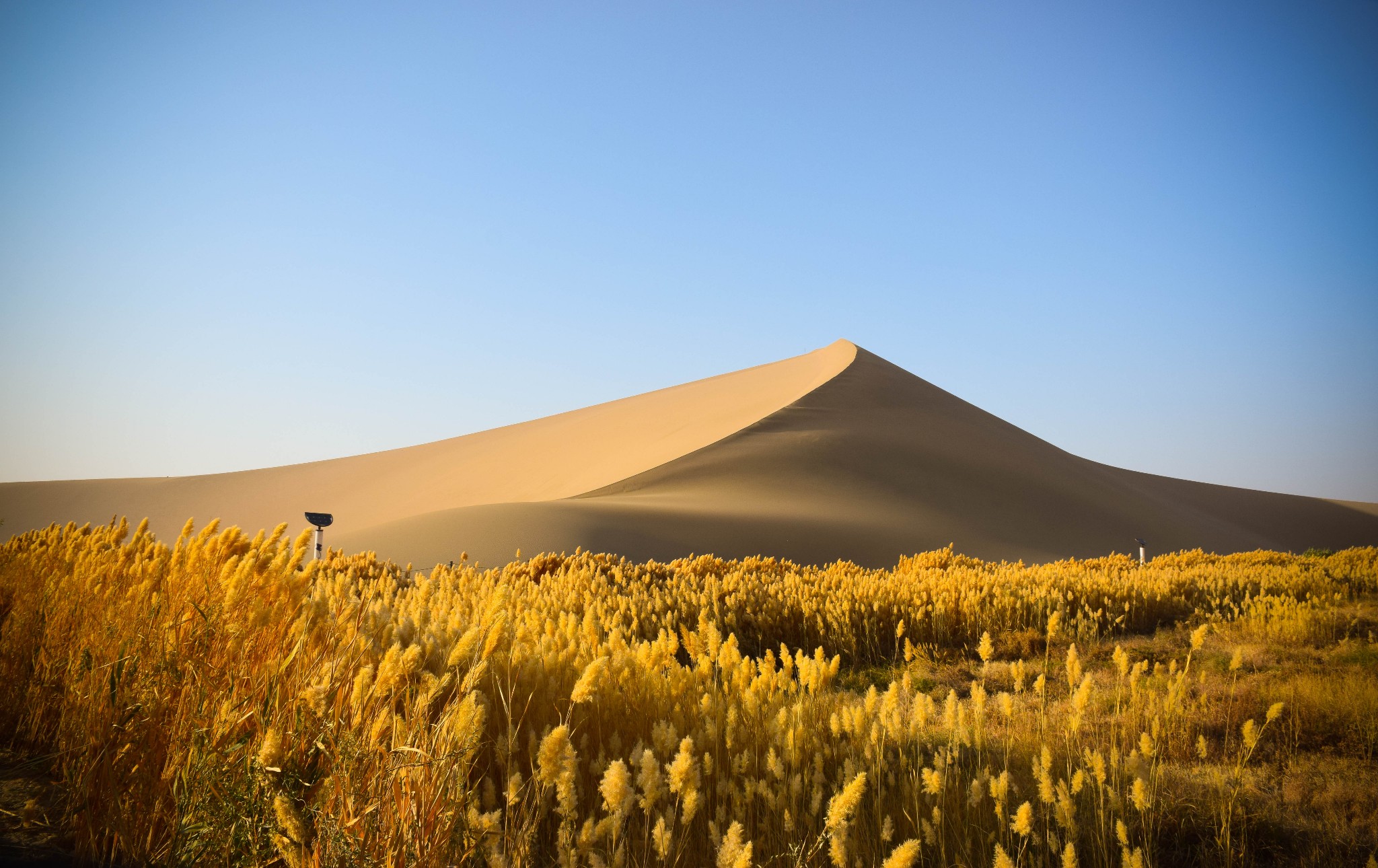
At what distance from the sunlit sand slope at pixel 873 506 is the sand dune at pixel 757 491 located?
12 centimetres

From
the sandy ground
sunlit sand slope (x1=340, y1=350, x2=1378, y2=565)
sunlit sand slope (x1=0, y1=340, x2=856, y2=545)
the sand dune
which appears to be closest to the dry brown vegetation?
the sandy ground

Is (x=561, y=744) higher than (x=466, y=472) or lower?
lower

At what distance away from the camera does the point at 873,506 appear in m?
31.6

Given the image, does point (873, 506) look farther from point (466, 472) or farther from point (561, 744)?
point (561, 744)

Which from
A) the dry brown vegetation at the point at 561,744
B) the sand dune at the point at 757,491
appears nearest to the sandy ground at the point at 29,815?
Answer: the dry brown vegetation at the point at 561,744

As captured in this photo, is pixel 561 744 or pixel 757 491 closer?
pixel 561 744

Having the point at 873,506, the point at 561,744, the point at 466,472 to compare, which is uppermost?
the point at 466,472

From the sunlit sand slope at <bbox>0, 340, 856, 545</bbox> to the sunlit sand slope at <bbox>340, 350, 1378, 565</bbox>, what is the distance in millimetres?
3981

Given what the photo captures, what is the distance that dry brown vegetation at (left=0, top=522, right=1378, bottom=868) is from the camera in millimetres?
2004

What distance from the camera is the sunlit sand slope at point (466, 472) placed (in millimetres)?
45625

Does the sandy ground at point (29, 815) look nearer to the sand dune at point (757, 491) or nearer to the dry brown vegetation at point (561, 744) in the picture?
the dry brown vegetation at point (561, 744)

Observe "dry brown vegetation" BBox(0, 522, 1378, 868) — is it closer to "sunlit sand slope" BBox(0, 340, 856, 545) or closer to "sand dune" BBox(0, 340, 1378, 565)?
"sand dune" BBox(0, 340, 1378, 565)

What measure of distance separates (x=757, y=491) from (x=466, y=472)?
87.0ft

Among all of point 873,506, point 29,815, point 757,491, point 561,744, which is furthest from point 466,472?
point 561,744
